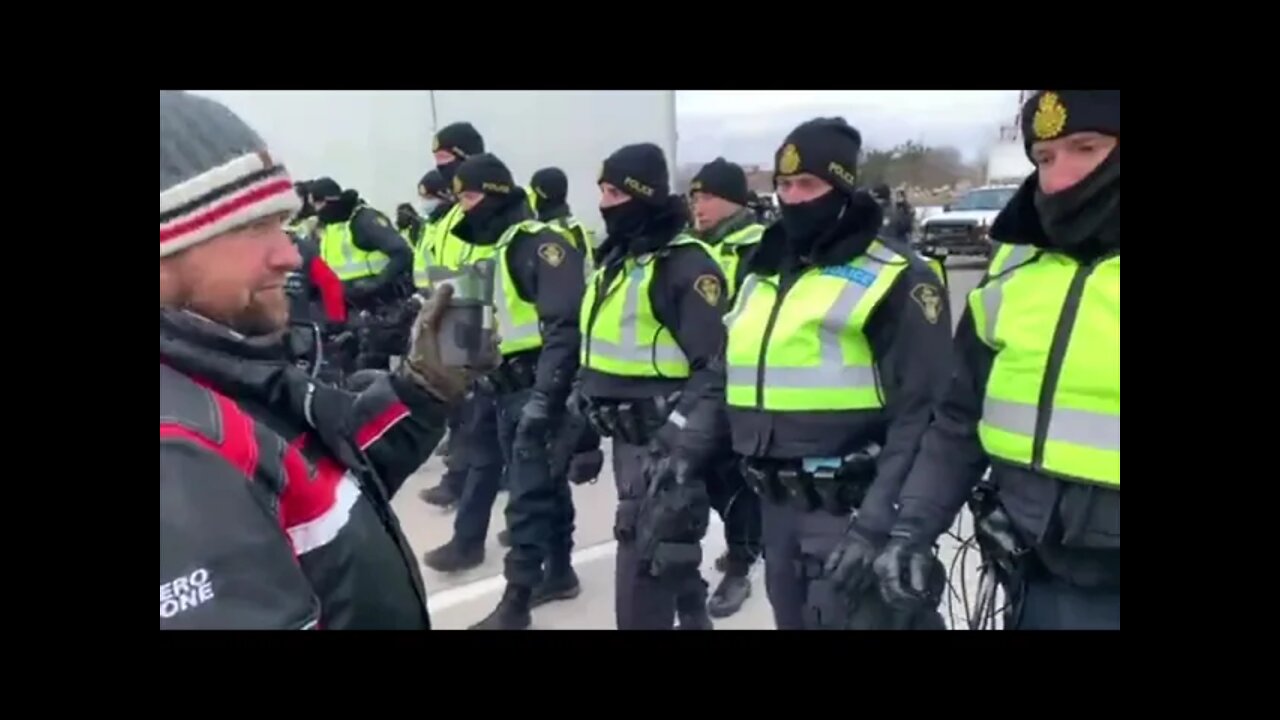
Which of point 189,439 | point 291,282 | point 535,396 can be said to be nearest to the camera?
point 189,439

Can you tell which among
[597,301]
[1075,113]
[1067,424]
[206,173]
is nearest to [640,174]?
[597,301]

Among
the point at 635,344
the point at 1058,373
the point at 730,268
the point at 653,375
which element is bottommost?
the point at 653,375

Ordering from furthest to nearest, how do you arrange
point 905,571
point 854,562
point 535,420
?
point 535,420
point 854,562
point 905,571

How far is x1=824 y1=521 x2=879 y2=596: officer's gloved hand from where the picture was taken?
2459mm

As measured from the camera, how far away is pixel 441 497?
6.10 metres

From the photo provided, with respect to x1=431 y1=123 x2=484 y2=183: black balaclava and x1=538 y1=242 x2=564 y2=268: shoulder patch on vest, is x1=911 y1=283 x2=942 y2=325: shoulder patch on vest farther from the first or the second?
x1=431 y1=123 x2=484 y2=183: black balaclava

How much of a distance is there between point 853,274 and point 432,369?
3.97 feet

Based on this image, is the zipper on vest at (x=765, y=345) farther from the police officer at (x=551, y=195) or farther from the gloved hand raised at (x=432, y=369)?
the police officer at (x=551, y=195)

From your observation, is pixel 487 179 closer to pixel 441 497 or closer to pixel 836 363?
pixel 441 497

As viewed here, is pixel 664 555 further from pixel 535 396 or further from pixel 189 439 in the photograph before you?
pixel 189 439

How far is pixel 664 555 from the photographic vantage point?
326 centimetres

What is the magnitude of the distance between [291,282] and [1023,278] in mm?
4388

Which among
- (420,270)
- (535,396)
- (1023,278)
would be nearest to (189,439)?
(1023,278)

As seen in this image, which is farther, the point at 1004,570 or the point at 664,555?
the point at 664,555
